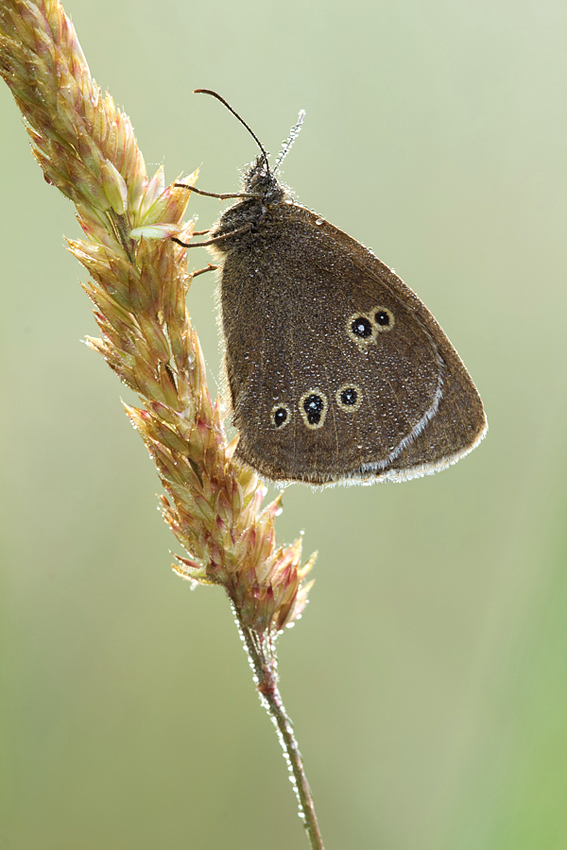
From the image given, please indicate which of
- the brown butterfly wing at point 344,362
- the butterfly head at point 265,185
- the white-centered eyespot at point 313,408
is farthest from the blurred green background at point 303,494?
the white-centered eyespot at point 313,408

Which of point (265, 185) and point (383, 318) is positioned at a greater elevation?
point (265, 185)

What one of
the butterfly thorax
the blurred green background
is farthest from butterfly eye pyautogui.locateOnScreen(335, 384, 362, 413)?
the blurred green background

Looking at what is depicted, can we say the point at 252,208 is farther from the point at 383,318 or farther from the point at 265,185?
the point at 383,318

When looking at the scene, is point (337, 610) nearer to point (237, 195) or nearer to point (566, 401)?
point (566, 401)

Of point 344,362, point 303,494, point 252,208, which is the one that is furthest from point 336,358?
point 303,494

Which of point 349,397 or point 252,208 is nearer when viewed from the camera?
point 349,397

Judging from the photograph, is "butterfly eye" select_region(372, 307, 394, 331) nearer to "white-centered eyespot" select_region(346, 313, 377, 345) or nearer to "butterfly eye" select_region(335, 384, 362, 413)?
"white-centered eyespot" select_region(346, 313, 377, 345)

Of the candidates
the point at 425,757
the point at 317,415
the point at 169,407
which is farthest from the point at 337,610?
the point at 169,407
